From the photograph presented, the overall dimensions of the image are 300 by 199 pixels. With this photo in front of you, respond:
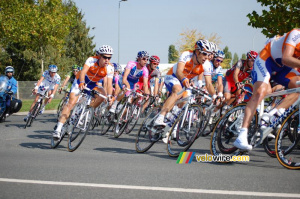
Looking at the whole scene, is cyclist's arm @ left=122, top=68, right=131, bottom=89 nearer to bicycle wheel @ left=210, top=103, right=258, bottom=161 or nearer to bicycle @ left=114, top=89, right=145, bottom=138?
bicycle @ left=114, top=89, right=145, bottom=138

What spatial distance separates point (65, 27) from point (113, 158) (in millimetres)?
34840

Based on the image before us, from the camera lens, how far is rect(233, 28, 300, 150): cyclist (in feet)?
18.4

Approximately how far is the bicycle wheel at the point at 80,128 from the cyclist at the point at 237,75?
144 inches

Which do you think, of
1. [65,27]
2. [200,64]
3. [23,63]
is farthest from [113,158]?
[23,63]

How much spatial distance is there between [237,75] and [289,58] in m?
5.22

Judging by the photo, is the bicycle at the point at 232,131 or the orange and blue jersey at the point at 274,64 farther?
the bicycle at the point at 232,131

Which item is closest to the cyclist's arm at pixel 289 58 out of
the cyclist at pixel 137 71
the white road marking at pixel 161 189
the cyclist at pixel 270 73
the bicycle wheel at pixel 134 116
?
the cyclist at pixel 270 73

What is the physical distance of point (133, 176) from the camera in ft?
17.8

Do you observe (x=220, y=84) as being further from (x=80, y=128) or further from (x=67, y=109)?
(x=80, y=128)

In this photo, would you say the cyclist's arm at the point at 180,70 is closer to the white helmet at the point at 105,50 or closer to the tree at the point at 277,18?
the white helmet at the point at 105,50

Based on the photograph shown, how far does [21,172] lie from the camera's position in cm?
582

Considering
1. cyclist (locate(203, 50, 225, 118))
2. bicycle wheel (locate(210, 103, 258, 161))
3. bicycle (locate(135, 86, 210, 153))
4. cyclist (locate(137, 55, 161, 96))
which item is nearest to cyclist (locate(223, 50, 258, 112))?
cyclist (locate(203, 50, 225, 118))

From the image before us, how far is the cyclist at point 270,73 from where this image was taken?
5.61m

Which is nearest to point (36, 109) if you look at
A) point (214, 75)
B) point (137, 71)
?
point (137, 71)
